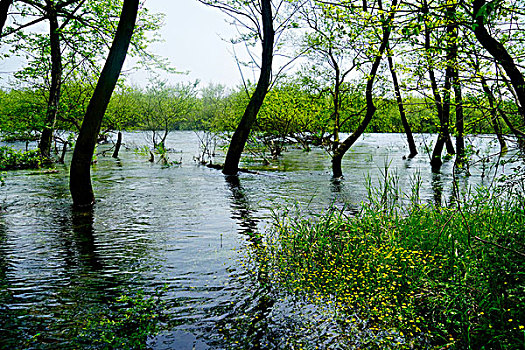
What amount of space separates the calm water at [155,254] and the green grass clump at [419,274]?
66cm

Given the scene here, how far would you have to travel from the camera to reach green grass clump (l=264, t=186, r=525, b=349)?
393 centimetres

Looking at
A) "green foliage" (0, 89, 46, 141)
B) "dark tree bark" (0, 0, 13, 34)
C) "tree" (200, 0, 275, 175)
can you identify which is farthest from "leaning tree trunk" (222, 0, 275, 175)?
"dark tree bark" (0, 0, 13, 34)

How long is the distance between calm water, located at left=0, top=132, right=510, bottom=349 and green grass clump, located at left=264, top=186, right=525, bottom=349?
0.66m

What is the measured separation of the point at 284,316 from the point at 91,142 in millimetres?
7076

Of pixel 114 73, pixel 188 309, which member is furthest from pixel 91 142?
pixel 188 309

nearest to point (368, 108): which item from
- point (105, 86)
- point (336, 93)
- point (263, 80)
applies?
point (336, 93)

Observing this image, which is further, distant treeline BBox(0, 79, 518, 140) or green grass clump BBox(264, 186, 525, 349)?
distant treeline BBox(0, 79, 518, 140)

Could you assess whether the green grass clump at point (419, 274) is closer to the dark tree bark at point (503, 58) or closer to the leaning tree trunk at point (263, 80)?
the dark tree bark at point (503, 58)

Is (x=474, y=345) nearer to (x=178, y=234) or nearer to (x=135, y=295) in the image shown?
(x=135, y=295)

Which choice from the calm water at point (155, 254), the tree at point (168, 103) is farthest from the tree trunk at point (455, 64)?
the tree at point (168, 103)

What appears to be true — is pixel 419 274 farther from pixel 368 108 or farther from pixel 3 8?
pixel 3 8

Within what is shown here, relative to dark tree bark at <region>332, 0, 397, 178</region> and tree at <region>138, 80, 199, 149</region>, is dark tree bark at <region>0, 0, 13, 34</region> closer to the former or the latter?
Result: dark tree bark at <region>332, 0, 397, 178</region>

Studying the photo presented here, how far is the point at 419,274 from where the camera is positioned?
5.10 meters

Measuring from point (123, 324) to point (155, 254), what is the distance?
2.63 m
